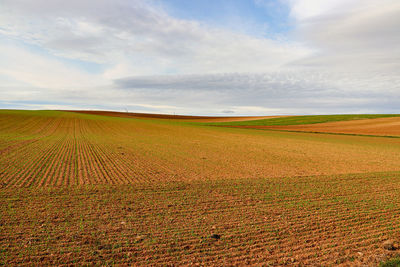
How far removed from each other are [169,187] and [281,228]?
15.0 ft

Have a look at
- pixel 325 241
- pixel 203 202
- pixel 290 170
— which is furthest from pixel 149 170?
pixel 325 241

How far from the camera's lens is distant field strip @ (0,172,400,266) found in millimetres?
4809

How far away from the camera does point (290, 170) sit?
13.2 m

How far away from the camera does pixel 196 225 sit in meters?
6.13

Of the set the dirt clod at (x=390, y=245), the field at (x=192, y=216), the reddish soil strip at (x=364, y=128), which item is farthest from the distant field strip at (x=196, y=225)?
the reddish soil strip at (x=364, y=128)

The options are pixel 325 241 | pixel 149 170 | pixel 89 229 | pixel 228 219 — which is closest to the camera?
pixel 325 241

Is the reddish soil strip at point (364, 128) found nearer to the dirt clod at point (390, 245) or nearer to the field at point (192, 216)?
the field at point (192, 216)

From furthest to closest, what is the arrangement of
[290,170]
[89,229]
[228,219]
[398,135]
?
[398,135] → [290,170] → [228,219] → [89,229]

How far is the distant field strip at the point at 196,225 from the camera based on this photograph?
481cm

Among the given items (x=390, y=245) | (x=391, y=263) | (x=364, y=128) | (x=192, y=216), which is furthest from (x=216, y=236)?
(x=364, y=128)

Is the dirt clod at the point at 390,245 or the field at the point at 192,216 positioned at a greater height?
the dirt clod at the point at 390,245

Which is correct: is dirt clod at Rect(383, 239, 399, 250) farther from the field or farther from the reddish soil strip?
the reddish soil strip

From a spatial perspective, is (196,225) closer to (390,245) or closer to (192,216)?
(192,216)

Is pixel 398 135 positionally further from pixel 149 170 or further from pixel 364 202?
pixel 149 170
